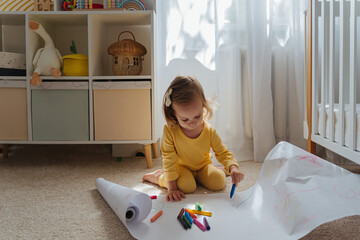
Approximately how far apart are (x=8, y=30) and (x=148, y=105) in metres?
0.98

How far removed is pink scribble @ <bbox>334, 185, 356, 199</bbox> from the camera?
2.61ft

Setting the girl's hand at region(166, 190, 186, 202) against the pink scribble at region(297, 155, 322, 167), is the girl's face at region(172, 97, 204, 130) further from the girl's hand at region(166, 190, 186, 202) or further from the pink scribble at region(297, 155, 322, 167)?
the pink scribble at region(297, 155, 322, 167)

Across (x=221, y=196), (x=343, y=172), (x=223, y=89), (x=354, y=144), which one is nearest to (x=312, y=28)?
(x=223, y=89)

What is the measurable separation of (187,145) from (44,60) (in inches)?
32.6

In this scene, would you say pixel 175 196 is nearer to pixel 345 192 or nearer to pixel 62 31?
pixel 345 192

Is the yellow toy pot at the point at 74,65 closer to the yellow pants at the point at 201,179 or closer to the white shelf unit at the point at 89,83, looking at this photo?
the white shelf unit at the point at 89,83

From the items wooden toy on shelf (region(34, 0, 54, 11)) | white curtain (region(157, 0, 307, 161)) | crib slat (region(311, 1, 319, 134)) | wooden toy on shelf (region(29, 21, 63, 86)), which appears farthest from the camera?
wooden toy on shelf (region(34, 0, 54, 11))

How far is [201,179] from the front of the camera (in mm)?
1227

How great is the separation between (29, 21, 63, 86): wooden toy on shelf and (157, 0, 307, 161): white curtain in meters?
0.50

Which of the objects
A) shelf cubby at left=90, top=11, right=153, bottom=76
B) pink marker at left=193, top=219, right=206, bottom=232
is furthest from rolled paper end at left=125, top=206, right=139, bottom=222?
shelf cubby at left=90, top=11, right=153, bottom=76

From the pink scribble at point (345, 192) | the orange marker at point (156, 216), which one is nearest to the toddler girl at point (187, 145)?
the orange marker at point (156, 216)

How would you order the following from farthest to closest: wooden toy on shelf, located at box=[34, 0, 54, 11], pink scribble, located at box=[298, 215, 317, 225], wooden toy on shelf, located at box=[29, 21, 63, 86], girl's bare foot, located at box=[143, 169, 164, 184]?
wooden toy on shelf, located at box=[34, 0, 54, 11]
wooden toy on shelf, located at box=[29, 21, 63, 86]
girl's bare foot, located at box=[143, 169, 164, 184]
pink scribble, located at box=[298, 215, 317, 225]

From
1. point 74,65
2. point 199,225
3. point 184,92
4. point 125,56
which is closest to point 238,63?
point 125,56

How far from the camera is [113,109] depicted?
60.4 inches
